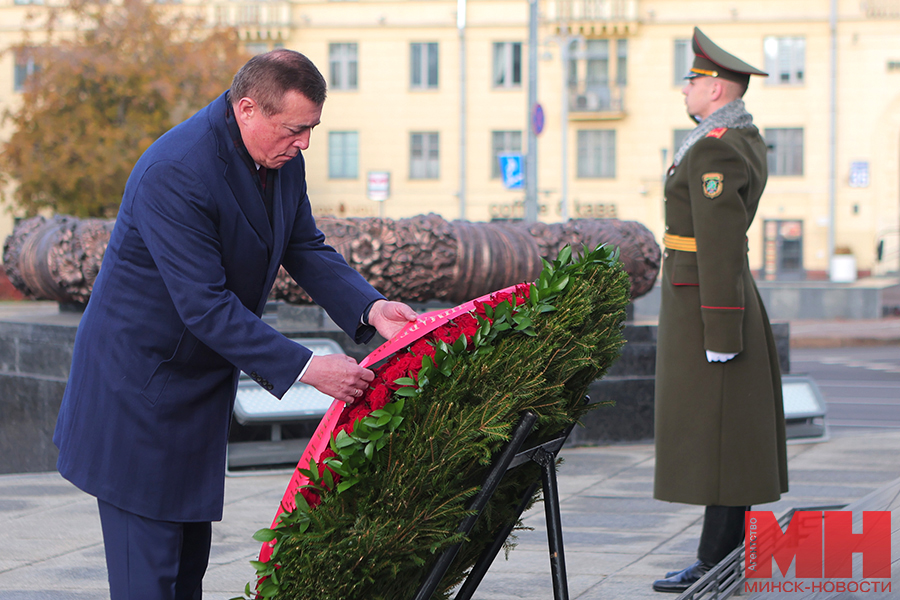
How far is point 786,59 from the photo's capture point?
36.7 meters

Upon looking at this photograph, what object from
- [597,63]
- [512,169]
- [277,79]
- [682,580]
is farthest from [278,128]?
[597,63]

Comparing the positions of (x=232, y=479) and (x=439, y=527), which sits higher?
(x=439, y=527)

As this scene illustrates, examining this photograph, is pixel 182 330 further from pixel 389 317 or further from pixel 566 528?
pixel 566 528

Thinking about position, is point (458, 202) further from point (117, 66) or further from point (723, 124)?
point (723, 124)

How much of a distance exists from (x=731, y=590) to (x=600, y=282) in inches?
54.5

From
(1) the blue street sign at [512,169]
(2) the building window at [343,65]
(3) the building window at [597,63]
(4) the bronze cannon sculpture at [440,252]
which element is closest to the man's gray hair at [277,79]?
(4) the bronze cannon sculpture at [440,252]

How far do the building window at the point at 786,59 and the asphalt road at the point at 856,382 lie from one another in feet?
69.8

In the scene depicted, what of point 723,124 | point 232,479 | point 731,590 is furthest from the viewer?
point 232,479

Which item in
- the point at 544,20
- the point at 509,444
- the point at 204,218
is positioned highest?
the point at 544,20

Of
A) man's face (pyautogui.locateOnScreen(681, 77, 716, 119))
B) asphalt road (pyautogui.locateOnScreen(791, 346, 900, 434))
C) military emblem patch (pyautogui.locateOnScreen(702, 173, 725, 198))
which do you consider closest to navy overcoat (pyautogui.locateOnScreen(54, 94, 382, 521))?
military emblem patch (pyautogui.locateOnScreen(702, 173, 725, 198))

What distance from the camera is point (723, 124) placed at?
3.87 metres

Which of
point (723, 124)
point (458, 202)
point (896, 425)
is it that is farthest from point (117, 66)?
point (723, 124)

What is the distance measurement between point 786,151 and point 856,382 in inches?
1030

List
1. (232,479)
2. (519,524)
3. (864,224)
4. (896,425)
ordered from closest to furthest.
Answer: (519,524) < (232,479) < (896,425) < (864,224)
